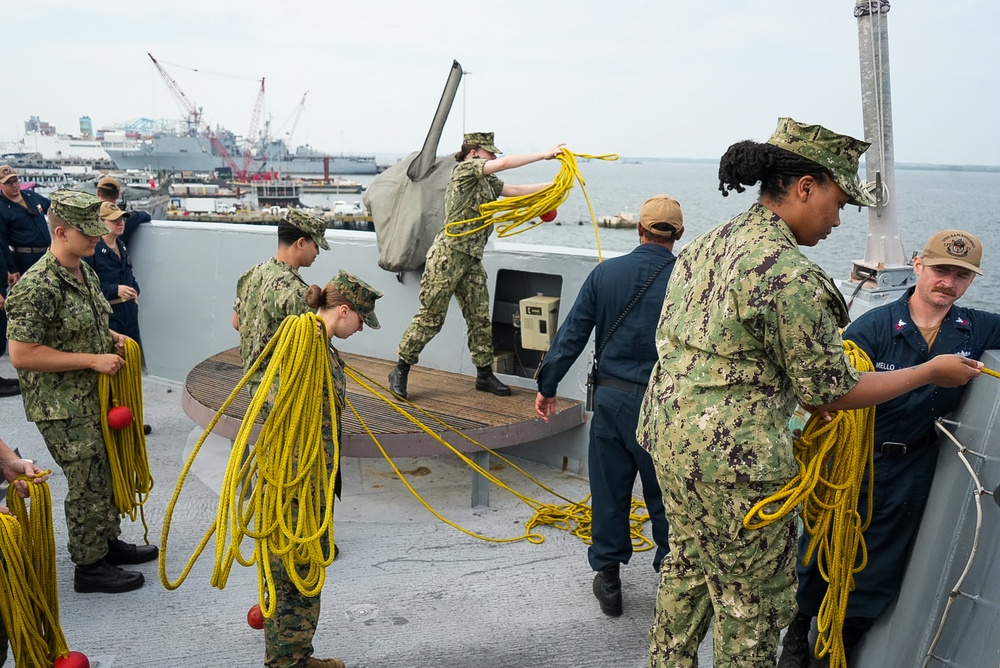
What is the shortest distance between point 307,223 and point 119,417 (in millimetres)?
1214

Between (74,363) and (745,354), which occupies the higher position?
(745,354)

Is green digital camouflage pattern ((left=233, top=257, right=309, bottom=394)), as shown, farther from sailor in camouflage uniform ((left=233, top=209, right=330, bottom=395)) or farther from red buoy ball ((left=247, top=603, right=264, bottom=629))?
red buoy ball ((left=247, top=603, right=264, bottom=629))

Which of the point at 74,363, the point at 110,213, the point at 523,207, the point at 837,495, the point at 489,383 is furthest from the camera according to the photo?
the point at 489,383

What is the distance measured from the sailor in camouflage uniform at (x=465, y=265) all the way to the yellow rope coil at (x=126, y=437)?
1703mm

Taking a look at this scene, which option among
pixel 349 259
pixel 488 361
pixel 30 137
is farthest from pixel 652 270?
pixel 30 137

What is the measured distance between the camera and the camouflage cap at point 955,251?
2752mm

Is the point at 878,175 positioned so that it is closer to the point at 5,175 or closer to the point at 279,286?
the point at 279,286

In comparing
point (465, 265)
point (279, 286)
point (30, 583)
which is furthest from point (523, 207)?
point (30, 583)

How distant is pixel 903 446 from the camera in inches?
110

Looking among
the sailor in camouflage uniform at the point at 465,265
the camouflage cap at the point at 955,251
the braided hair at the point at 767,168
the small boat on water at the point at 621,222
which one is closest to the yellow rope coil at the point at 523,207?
the sailor in camouflage uniform at the point at 465,265

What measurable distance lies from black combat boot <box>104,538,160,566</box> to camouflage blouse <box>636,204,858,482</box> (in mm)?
2821

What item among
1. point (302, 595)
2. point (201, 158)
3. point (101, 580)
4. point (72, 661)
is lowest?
point (101, 580)

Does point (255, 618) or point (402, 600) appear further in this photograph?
point (402, 600)

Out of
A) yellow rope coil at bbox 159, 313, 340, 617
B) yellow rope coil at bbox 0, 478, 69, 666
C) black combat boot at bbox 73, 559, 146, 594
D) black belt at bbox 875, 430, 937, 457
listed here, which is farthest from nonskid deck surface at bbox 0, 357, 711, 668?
black belt at bbox 875, 430, 937, 457
